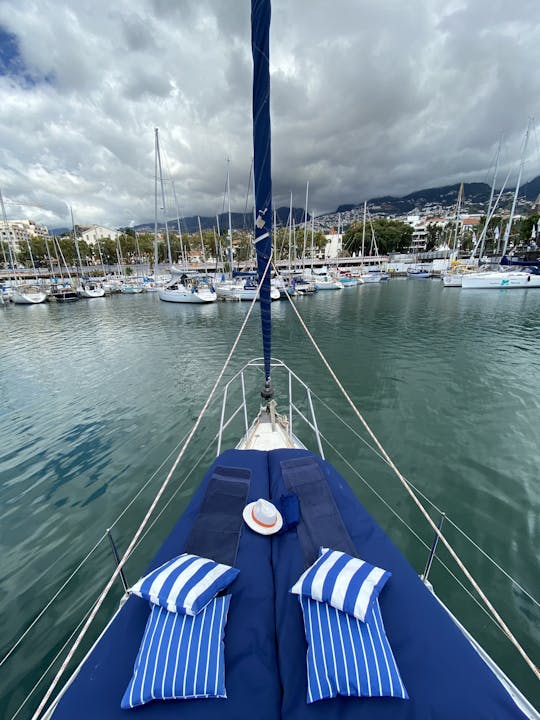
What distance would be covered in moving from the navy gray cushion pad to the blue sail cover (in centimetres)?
486

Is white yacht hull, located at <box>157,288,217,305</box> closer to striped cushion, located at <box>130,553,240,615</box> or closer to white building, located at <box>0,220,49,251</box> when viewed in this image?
striped cushion, located at <box>130,553,240,615</box>

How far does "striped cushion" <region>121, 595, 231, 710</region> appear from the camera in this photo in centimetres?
178

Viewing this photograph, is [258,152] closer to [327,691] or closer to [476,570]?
[327,691]

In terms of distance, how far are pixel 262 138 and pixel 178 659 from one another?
680 cm

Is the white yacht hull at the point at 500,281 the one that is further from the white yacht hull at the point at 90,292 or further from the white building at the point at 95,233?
the white building at the point at 95,233

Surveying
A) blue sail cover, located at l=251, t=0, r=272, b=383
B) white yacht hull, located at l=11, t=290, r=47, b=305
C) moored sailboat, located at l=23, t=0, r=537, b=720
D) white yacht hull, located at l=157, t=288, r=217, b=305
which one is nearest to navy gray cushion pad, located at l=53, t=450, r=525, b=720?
moored sailboat, located at l=23, t=0, r=537, b=720

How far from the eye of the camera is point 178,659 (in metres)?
1.90

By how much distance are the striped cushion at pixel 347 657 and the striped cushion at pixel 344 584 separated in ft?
0.23

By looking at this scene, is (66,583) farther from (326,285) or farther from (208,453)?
(326,285)

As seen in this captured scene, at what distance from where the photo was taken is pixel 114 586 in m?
4.58

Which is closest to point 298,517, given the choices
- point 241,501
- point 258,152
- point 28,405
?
point 241,501

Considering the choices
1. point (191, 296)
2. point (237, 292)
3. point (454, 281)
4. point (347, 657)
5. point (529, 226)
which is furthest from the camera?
point (529, 226)

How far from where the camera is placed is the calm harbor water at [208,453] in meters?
4.30

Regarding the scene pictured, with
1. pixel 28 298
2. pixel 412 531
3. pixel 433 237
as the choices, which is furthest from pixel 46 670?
pixel 433 237
